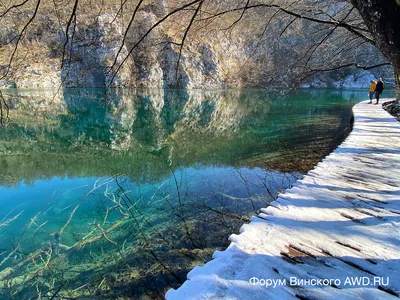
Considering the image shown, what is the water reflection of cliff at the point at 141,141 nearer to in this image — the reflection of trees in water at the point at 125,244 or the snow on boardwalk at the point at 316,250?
the reflection of trees in water at the point at 125,244

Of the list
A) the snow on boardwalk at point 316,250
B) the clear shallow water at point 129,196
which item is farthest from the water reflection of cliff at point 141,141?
the snow on boardwalk at point 316,250

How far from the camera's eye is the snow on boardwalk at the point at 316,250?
1.79 m

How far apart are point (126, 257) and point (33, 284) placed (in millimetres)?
1369

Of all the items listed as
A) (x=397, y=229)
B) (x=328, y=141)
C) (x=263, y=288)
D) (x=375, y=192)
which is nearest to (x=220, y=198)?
(x=375, y=192)

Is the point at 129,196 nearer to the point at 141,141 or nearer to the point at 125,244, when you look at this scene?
the point at 125,244

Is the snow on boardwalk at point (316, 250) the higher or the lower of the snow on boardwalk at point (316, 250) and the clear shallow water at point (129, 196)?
the higher

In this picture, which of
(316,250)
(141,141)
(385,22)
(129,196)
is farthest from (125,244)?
(141,141)

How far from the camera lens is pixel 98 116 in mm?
19156

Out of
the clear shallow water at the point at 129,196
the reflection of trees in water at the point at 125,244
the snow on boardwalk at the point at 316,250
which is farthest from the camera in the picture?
the clear shallow water at the point at 129,196

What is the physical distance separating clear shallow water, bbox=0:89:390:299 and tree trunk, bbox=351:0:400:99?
2245 millimetres

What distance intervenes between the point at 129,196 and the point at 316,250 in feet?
16.5

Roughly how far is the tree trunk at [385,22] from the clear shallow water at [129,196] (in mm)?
2245

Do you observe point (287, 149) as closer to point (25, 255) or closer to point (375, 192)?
point (375, 192)

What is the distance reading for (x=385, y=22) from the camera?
146 centimetres
